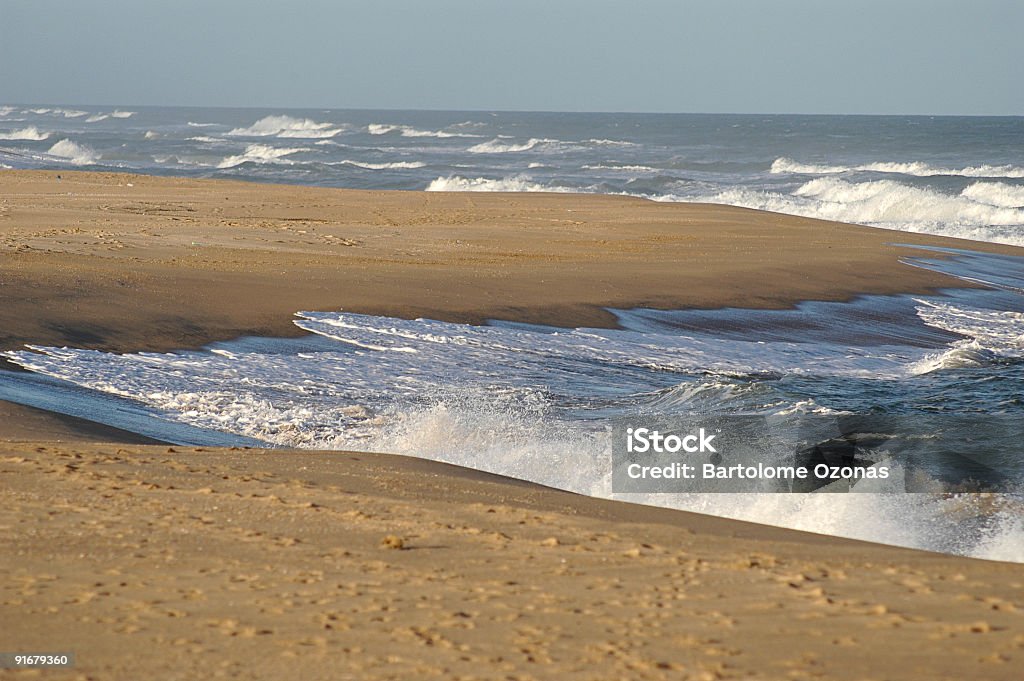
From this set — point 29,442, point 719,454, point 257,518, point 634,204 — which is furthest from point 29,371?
point 634,204

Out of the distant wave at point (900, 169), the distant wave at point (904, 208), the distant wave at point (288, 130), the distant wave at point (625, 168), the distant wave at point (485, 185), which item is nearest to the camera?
the distant wave at point (904, 208)

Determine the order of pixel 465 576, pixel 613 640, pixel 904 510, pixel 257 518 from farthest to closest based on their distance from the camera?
pixel 904 510 → pixel 257 518 → pixel 465 576 → pixel 613 640

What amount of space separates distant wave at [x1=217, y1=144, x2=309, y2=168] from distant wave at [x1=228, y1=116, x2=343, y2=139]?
91.9 ft

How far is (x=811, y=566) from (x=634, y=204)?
2337 cm

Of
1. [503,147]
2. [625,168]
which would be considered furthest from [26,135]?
[625,168]

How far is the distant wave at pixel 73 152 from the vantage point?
50250 mm

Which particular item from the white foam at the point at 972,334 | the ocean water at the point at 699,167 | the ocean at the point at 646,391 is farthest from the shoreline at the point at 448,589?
the ocean water at the point at 699,167

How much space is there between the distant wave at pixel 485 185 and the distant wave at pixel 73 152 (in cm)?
1835

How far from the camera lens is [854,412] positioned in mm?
9547

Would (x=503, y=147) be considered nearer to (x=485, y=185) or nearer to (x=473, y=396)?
(x=485, y=185)

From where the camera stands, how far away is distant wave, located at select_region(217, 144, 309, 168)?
158ft

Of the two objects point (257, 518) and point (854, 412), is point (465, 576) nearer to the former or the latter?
point (257, 518)

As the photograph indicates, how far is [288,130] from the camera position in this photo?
3917 inches

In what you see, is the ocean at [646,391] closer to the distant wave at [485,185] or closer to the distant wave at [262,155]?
the distant wave at [485,185]
